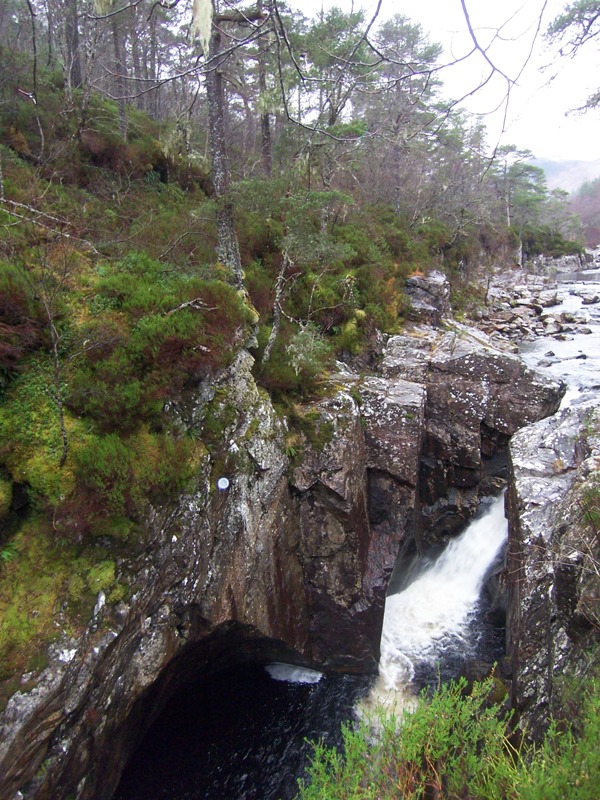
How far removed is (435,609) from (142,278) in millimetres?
8119

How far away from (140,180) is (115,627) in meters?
10.2

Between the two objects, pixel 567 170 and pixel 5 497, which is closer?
pixel 5 497

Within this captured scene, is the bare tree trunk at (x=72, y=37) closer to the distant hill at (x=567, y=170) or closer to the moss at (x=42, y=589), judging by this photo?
the moss at (x=42, y=589)

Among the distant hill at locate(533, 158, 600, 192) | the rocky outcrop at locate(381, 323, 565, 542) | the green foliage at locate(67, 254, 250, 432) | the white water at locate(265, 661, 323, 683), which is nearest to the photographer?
the green foliage at locate(67, 254, 250, 432)

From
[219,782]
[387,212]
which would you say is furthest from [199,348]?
[387,212]

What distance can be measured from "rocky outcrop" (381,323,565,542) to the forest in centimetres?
242

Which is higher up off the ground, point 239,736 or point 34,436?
point 34,436

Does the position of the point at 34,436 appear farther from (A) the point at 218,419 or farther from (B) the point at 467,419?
(B) the point at 467,419

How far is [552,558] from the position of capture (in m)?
5.85

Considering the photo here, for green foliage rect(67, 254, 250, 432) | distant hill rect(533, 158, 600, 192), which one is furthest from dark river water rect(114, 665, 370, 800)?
distant hill rect(533, 158, 600, 192)

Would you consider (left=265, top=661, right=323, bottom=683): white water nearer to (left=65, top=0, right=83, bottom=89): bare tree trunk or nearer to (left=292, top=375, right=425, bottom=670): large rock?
(left=292, top=375, right=425, bottom=670): large rock

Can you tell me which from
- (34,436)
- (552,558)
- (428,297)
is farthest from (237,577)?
(428,297)

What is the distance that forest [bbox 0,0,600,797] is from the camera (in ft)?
15.2

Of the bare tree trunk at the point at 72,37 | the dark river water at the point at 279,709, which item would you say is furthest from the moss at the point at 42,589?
the bare tree trunk at the point at 72,37
